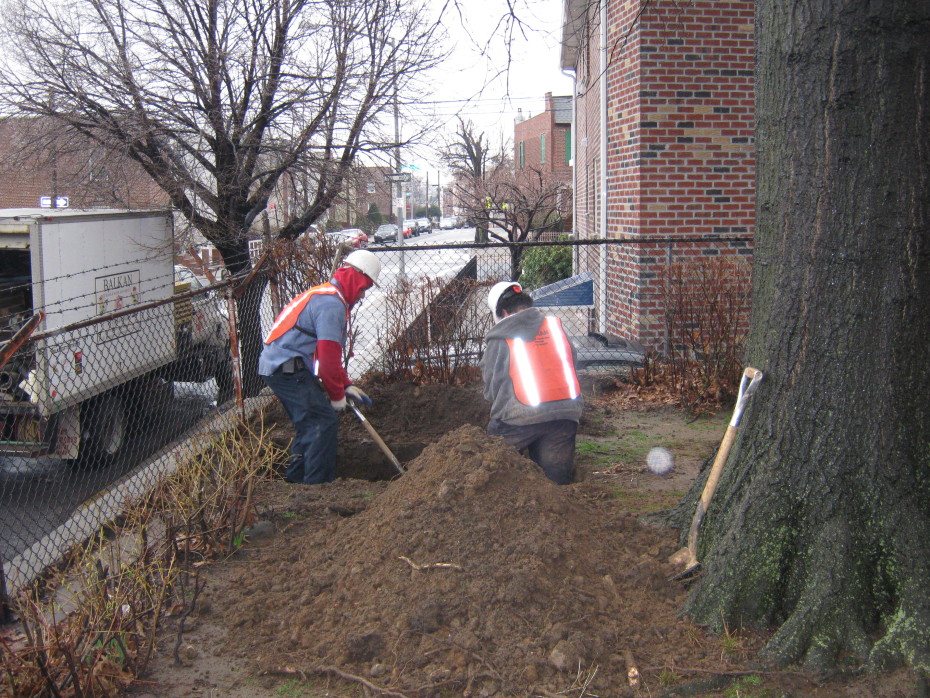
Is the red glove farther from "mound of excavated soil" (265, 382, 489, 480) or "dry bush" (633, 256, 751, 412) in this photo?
"dry bush" (633, 256, 751, 412)

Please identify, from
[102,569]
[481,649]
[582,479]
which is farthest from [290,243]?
[481,649]

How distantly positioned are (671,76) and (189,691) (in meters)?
7.71

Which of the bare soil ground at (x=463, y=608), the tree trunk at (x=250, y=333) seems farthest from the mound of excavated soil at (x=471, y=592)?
the tree trunk at (x=250, y=333)

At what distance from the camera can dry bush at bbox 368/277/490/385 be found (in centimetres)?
804

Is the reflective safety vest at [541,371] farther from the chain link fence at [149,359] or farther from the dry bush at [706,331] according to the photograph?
the dry bush at [706,331]

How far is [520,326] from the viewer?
17.2ft

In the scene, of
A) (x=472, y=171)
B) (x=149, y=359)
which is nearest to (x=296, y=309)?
(x=149, y=359)

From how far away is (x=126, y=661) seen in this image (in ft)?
10.3

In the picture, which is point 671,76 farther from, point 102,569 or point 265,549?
point 102,569

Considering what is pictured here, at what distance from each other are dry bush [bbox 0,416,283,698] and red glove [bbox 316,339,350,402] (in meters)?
1.38

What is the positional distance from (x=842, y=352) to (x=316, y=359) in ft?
12.2

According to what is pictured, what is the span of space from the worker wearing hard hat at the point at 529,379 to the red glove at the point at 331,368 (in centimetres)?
119

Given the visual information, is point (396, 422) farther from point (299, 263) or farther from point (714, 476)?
point (714, 476)

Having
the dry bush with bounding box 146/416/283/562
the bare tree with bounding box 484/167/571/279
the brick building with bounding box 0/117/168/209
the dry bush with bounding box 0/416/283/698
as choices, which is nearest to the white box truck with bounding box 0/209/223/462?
the brick building with bounding box 0/117/168/209
